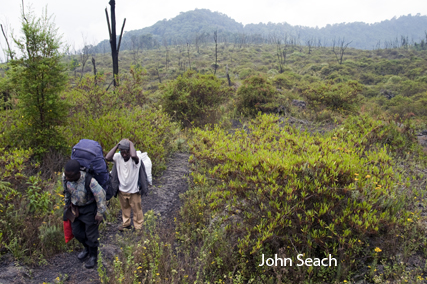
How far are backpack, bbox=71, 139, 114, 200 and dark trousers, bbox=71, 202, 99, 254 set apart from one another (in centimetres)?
28

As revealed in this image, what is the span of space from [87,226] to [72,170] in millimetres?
864

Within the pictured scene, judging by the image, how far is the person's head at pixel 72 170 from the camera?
308cm

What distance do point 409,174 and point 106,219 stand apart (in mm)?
6267

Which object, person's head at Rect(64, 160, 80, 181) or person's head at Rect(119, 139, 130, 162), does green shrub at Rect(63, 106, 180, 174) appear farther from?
person's head at Rect(64, 160, 80, 181)

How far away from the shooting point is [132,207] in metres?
4.32

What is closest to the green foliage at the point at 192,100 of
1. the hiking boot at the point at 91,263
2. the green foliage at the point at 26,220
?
the green foliage at the point at 26,220

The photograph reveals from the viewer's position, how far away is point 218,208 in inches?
156

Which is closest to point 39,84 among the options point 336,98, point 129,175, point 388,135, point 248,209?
point 129,175

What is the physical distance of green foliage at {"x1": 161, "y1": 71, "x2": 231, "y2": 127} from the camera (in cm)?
1110

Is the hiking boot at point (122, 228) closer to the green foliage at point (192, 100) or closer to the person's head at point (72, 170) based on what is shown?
the person's head at point (72, 170)

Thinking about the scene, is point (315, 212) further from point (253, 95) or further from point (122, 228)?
point (253, 95)

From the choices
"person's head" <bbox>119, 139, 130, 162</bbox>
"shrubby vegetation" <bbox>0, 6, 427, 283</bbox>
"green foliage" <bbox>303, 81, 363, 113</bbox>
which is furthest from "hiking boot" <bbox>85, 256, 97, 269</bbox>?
"green foliage" <bbox>303, 81, 363, 113</bbox>

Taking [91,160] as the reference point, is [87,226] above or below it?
below

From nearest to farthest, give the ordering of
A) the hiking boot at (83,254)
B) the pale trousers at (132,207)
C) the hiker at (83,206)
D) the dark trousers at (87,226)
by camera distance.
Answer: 1. the hiker at (83,206)
2. the dark trousers at (87,226)
3. the hiking boot at (83,254)
4. the pale trousers at (132,207)
